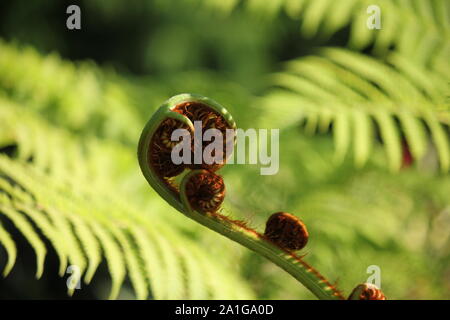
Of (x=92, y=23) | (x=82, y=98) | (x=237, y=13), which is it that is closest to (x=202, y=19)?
(x=237, y=13)

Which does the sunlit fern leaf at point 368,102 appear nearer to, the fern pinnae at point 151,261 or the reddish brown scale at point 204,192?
the fern pinnae at point 151,261

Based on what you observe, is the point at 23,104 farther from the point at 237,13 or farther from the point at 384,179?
the point at 237,13

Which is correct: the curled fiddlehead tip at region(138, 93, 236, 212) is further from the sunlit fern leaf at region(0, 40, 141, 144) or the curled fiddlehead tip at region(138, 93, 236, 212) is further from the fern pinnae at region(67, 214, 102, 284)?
the sunlit fern leaf at region(0, 40, 141, 144)

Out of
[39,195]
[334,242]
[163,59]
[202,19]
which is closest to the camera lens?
[39,195]

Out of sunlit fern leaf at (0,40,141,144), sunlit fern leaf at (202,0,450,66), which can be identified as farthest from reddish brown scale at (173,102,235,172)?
sunlit fern leaf at (0,40,141,144)

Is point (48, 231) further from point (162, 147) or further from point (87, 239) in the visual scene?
point (162, 147)
